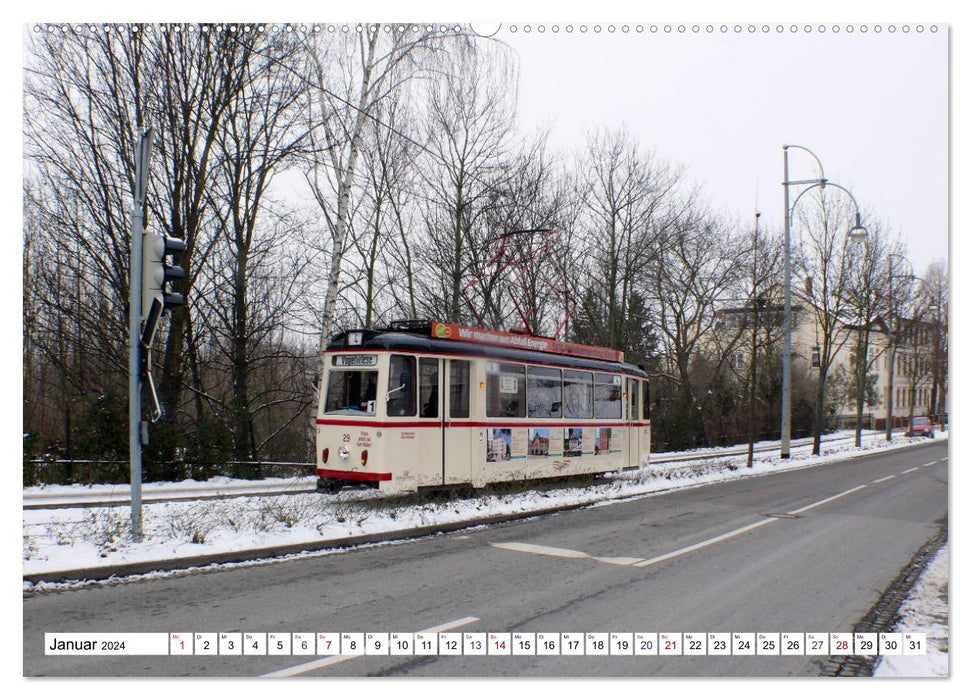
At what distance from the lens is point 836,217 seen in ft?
57.9

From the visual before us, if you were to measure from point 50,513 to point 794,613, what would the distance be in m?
9.08

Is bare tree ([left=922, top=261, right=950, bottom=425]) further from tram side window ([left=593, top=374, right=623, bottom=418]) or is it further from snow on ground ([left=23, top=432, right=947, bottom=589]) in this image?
tram side window ([left=593, top=374, right=623, bottom=418])

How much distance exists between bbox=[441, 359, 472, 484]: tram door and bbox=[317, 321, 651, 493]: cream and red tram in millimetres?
17

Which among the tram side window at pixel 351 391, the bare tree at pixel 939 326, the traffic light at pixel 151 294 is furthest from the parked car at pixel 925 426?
the traffic light at pixel 151 294

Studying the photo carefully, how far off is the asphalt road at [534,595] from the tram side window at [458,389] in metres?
2.33

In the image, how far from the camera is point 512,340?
43.9 ft

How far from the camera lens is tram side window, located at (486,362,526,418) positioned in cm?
1268

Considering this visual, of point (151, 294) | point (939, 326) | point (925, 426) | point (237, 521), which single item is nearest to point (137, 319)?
point (151, 294)

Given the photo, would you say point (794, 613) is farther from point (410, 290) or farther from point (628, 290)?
point (628, 290)

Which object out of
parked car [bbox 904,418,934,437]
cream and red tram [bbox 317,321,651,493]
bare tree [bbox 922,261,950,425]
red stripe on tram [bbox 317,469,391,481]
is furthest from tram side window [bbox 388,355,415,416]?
bare tree [bbox 922,261,950,425]

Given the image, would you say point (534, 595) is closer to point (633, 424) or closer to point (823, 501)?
point (823, 501)

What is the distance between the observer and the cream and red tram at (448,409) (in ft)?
36.4

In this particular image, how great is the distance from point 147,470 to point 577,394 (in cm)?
922

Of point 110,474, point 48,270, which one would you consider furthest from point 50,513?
point 110,474
